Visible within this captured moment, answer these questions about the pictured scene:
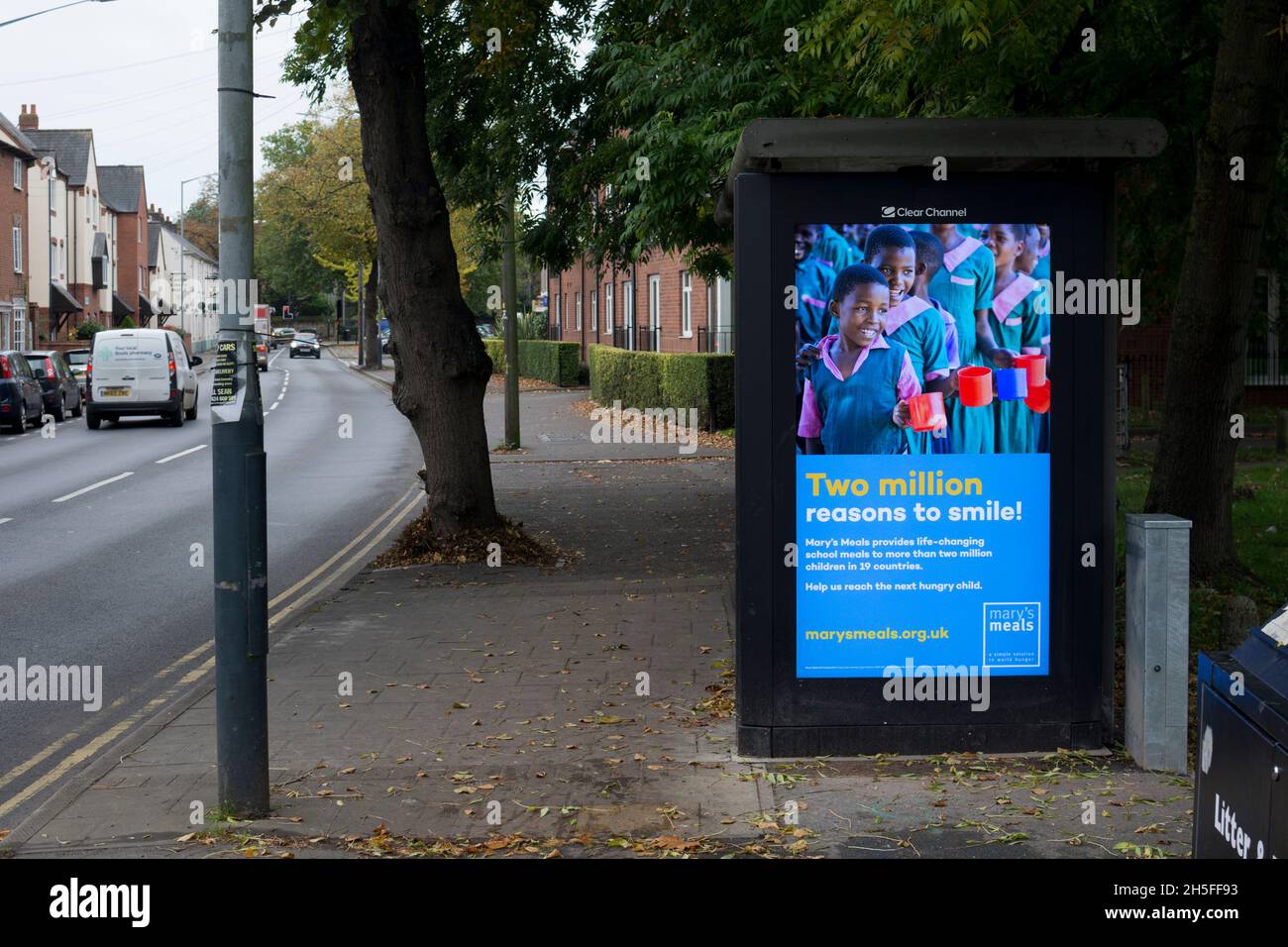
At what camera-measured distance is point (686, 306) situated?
126ft

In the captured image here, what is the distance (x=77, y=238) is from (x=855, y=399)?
250 ft

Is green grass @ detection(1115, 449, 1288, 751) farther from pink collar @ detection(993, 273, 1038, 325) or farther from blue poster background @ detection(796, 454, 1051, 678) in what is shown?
pink collar @ detection(993, 273, 1038, 325)

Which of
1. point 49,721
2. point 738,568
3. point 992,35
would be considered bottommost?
point 49,721

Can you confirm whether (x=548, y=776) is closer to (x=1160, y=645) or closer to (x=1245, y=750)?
(x=1160, y=645)

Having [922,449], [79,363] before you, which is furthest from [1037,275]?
[79,363]

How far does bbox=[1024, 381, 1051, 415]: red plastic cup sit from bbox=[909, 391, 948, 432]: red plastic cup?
41cm

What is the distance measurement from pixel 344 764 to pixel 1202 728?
437cm

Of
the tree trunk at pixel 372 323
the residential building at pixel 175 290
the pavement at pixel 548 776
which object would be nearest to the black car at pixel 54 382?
the pavement at pixel 548 776

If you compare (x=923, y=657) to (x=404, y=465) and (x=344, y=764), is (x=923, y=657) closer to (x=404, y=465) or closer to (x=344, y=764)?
(x=344, y=764)

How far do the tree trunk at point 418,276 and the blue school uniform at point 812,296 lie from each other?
7.32 meters

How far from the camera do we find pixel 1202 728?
3836 mm

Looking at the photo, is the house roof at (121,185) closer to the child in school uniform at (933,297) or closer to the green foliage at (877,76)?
the green foliage at (877,76)

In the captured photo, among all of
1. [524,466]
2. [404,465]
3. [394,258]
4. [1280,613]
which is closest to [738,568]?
[1280,613]
